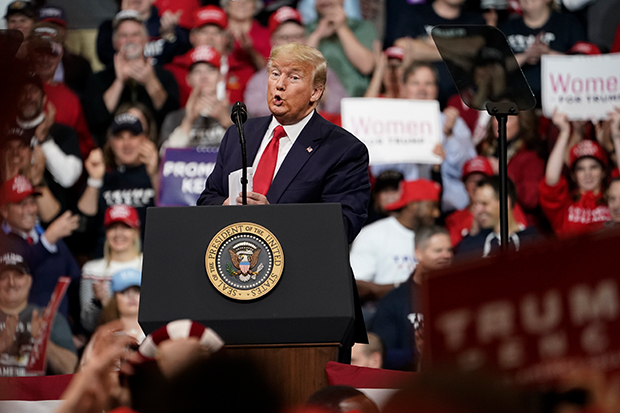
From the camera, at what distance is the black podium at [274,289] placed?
2477 mm

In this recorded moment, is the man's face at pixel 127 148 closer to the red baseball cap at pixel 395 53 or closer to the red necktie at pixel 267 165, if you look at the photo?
the red baseball cap at pixel 395 53

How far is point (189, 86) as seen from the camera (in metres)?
6.04

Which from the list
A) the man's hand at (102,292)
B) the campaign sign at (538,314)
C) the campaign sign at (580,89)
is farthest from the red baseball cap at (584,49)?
the campaign sign at (538,314)

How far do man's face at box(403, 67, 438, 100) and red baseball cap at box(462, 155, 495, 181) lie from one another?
545 mm

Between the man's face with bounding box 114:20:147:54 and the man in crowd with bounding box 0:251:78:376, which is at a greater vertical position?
the man's face with bounding box 114:20:147:54

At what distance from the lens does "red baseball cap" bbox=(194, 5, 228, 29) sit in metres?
6.05

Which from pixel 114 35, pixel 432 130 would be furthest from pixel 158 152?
pixel 432 130

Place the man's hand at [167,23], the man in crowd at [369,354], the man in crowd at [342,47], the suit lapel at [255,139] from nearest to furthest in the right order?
the suit lapel at [255,139] < the man in crowd at [369,354] < the man in crowd at [342,47] < the man's hand at [167,23]

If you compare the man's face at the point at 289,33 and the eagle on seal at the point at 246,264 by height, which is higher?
the man's face at the point at 289,33

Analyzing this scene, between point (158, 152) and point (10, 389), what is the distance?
3.15 metres

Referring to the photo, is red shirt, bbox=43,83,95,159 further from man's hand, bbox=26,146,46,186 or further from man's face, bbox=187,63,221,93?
man's face, bbox=187,63,221,93

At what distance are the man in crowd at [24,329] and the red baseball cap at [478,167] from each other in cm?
257

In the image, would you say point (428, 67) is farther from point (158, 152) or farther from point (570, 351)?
point (570, 351)

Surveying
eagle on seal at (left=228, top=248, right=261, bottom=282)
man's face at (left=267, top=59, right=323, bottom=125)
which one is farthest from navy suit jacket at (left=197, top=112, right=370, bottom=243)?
eagle on seal at (left=228, top=248, right=261, bottom=282)
